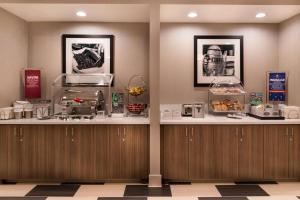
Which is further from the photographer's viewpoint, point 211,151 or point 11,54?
point 11,54

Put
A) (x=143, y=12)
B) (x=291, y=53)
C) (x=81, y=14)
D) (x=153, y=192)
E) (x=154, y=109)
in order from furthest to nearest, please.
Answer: (x=291, y=53) → (x=81, y=14) → (x=143, y=12) → (x=154, y=109) → (x=153, y=192)

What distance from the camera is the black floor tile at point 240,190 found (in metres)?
3.63

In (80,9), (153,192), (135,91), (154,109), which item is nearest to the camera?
(153,192)

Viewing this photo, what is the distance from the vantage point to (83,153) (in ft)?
13.1

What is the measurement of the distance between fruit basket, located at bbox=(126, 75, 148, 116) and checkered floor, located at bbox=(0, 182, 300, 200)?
3.53 feet

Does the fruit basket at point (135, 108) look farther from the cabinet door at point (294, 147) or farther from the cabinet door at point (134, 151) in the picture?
the cabinet door at point (294, 147)

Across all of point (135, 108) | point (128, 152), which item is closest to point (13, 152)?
point (128, 152)

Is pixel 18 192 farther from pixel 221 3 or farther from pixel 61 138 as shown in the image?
pixel 221 3

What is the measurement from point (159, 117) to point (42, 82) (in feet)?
6.76

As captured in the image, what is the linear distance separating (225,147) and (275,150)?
66 cm

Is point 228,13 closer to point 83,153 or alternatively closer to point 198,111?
point 198,111

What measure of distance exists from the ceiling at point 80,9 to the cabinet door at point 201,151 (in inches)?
69.3

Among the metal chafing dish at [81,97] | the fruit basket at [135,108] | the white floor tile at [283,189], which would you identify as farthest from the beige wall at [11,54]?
A: the white floor tile at [283,189]

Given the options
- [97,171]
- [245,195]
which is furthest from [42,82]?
[245,195]
